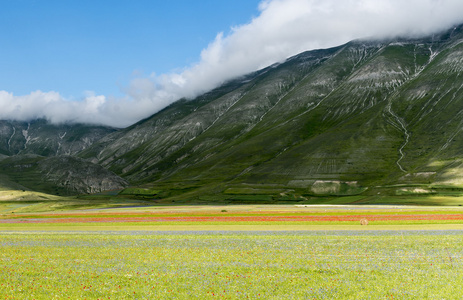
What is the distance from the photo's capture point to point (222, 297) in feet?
65.6

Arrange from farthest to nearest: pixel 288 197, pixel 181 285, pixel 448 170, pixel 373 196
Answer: pixel 288 197, pixel 448 170, pixel 373 196, pixel 181 285

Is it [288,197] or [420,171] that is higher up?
[420,171]

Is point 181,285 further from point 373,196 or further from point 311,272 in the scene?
point 373,196

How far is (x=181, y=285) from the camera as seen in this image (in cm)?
2253

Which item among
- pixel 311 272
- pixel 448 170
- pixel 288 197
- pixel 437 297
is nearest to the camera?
pixel 437 297

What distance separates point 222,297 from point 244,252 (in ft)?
46.6

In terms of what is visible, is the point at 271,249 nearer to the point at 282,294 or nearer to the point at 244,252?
the point at 244,252

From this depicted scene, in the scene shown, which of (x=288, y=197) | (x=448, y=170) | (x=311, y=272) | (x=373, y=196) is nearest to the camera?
(x=311, y=272)

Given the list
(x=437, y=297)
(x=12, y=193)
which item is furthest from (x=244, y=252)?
(x=12, y=193)

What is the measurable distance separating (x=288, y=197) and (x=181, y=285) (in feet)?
545

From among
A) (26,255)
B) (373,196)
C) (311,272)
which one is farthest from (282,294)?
(373,196)

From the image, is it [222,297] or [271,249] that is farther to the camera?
[271,249]

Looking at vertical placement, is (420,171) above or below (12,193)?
above

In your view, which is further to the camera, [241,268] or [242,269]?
[241,268]
